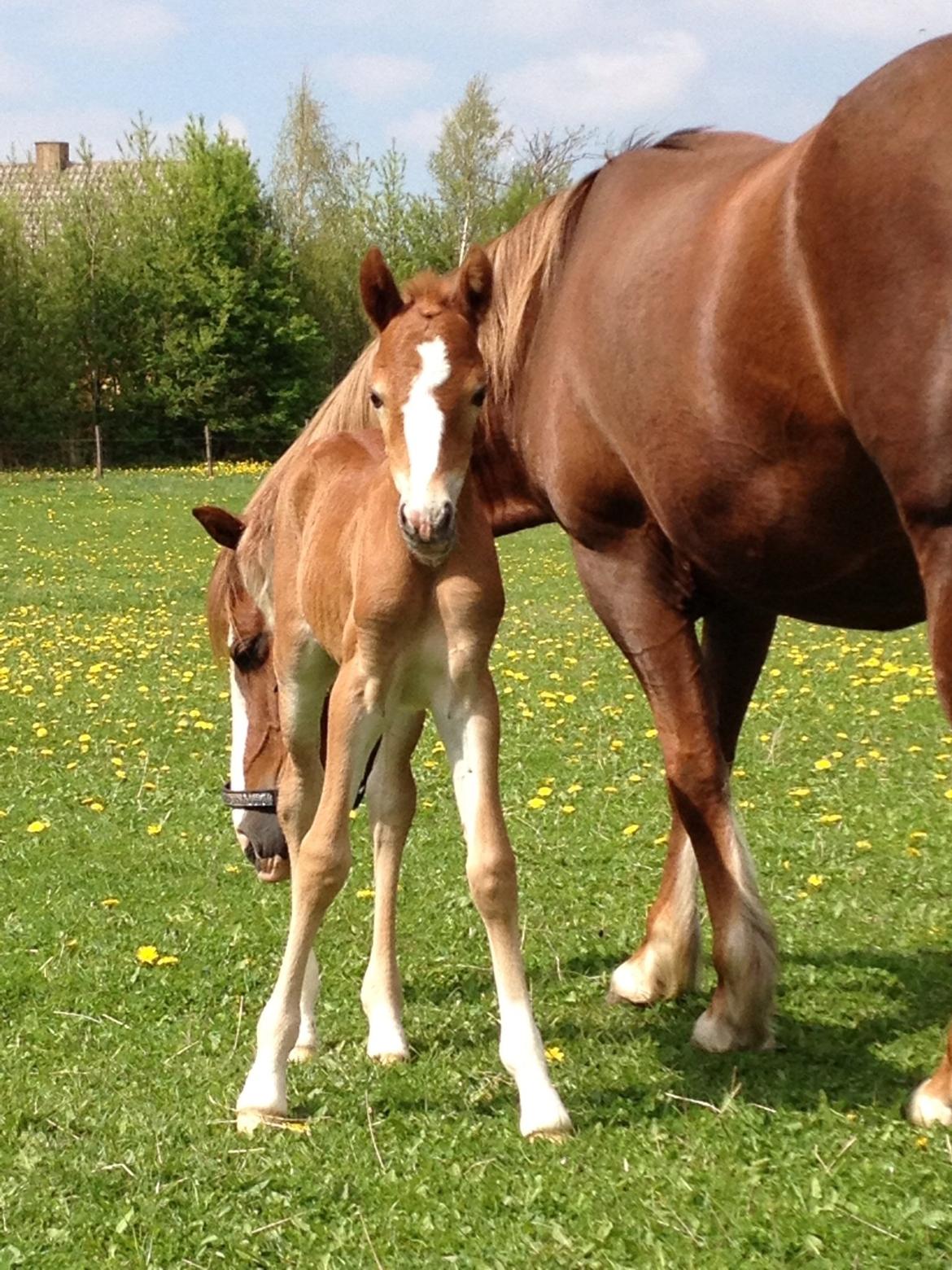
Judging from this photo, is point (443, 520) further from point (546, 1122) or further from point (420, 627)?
point (546, 1122)

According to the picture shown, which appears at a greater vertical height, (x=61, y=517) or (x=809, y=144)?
(x=809, y=144)

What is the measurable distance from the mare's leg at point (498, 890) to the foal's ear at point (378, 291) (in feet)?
3.04

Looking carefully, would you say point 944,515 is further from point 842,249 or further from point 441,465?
point 441,465

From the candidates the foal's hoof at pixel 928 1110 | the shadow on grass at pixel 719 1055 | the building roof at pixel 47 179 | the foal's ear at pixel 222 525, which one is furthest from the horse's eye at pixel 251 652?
the building roof at pixel 47 179

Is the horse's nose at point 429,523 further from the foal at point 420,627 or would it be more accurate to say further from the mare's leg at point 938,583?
the mare's leg at point 938,583

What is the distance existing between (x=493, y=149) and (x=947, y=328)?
43.2 meters

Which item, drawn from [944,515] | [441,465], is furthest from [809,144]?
[441,465]

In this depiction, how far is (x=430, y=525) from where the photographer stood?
3.20m

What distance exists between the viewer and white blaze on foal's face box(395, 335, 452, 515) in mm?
3236

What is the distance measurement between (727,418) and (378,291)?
0.94m

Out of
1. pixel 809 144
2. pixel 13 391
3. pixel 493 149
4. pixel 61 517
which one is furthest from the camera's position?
pixel 493 149

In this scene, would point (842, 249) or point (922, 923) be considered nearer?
point (842, 249)

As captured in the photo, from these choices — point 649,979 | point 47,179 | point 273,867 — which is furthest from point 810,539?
point 47,179

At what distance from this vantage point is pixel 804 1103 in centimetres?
385
